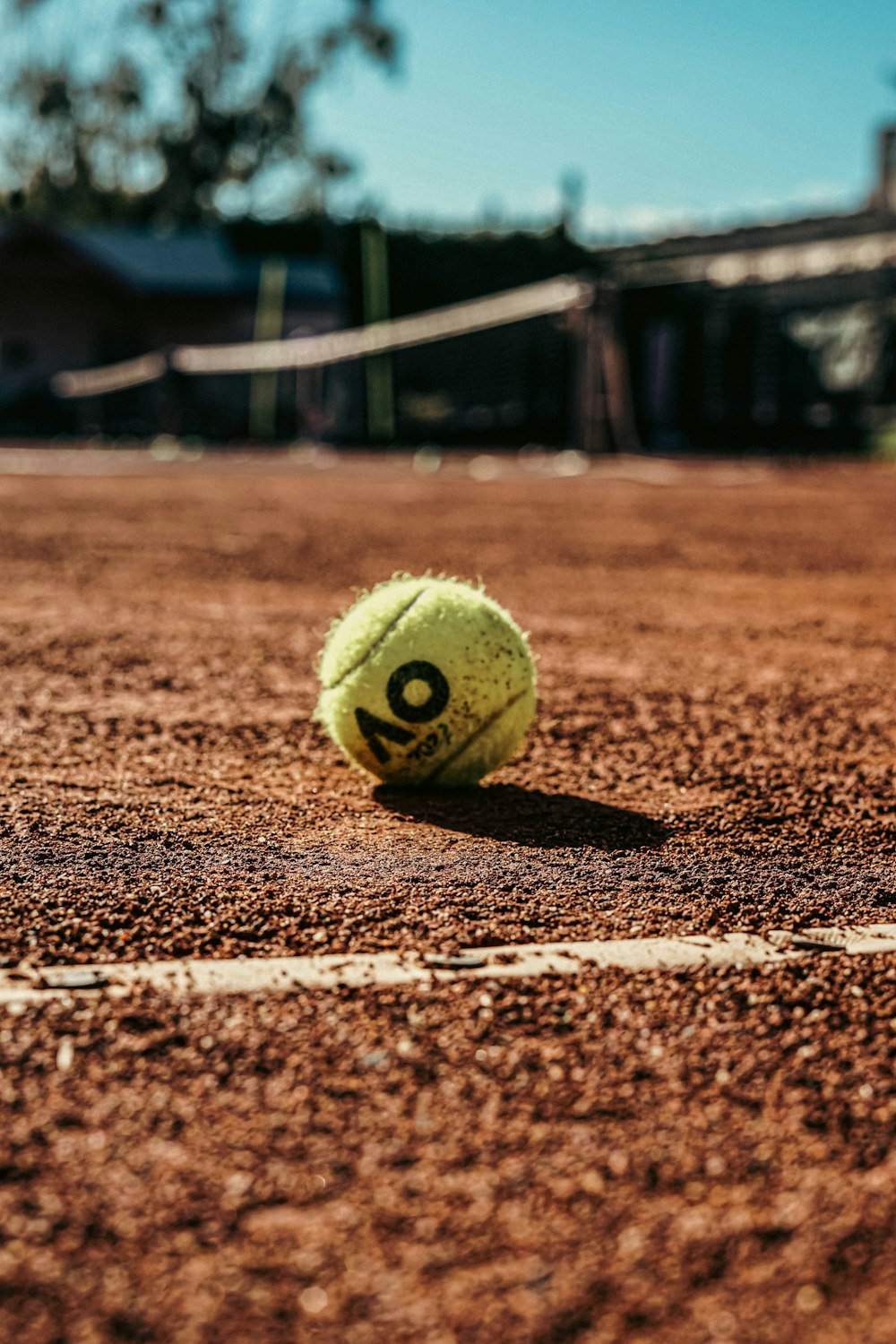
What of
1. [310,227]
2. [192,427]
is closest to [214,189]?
[310,227]

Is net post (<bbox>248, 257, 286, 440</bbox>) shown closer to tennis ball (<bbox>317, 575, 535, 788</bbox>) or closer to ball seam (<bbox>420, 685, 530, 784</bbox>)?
tennis ball (<bbox>317, 575, 535, 788</bbox>)

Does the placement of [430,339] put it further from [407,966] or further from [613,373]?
[407,966]

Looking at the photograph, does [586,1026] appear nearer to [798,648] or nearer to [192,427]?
[798,648]

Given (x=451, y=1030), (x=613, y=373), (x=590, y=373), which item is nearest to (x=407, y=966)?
(x=451, y=1030)

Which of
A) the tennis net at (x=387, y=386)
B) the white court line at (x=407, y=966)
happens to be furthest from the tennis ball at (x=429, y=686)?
the tennis net at (x=387, y=386)

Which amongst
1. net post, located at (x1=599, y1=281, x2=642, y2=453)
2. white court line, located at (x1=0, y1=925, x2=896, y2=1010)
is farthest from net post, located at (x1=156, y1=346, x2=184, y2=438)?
white court line, located at (x1=0, y1=925, x2=896, y2=1010)

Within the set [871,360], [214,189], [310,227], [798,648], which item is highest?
[214,189]
